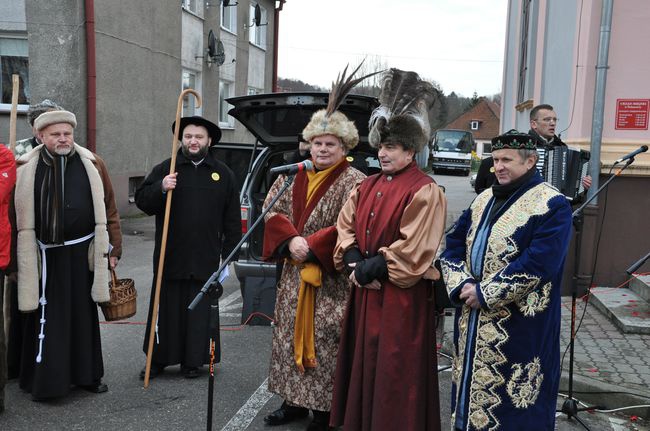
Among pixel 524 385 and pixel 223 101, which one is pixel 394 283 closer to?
pixel 524 385

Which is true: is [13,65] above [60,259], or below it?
above

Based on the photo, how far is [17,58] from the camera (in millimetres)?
12117

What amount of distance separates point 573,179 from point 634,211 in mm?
1773

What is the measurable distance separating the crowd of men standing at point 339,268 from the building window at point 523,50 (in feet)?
34.3

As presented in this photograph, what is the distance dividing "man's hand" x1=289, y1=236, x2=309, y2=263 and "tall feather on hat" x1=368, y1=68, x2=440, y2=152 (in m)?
0.74

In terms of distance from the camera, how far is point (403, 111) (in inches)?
136

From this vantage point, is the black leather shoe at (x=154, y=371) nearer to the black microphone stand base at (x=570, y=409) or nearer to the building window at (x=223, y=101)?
the black microphone stand base at (x=570, y=409)

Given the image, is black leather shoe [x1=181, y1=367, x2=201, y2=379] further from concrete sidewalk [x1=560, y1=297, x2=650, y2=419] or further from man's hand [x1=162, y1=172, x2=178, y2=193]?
concrete sidewalk [x1=560, y1=297, x2=650, y2=419]

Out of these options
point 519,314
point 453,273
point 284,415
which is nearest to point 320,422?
point 284,415

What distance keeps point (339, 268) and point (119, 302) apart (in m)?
1.76

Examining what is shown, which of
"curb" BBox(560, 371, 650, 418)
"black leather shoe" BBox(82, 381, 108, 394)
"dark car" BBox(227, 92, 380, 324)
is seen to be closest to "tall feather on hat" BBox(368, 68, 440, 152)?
"dark car" BBox(227, 92, 380, 324)

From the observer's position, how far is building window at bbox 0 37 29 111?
1198 centimetres

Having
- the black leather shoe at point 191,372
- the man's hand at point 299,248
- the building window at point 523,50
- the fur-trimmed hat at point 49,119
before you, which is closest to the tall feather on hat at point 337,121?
the man's hand at point 299,248

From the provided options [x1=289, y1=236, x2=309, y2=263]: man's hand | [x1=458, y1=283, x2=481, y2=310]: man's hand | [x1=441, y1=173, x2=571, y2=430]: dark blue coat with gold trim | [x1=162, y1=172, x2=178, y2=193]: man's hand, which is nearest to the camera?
[x1=441, y1=173, x2=571, y2=430]: dark blue coat with gold trim
